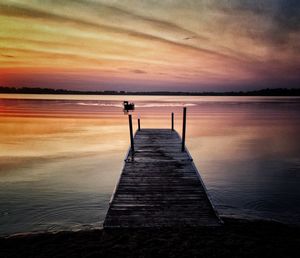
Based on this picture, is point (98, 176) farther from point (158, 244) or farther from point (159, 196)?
point (158, 244)

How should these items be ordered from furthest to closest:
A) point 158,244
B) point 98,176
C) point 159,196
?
1. point 98,176
2. point 159,196
3. point 158,244

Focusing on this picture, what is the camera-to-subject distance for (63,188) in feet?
43.7

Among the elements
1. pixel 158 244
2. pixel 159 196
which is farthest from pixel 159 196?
pixel 158 244

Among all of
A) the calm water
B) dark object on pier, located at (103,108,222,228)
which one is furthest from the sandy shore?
the calm water

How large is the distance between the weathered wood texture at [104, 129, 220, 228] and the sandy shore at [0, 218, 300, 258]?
10.7 inches

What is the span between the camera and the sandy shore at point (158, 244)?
6332 millimetres

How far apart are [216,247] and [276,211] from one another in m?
5.11

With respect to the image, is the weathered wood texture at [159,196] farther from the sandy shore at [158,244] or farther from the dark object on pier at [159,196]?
the sandy shore at [158,244]

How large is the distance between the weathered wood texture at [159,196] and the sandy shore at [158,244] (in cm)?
27

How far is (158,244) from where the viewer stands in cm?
655

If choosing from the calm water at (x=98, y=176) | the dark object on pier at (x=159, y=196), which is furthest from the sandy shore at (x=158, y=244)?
the calm water at (x=98, y=176)

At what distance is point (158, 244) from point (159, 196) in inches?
83.0

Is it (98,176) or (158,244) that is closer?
(158,244)

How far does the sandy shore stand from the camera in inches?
249
